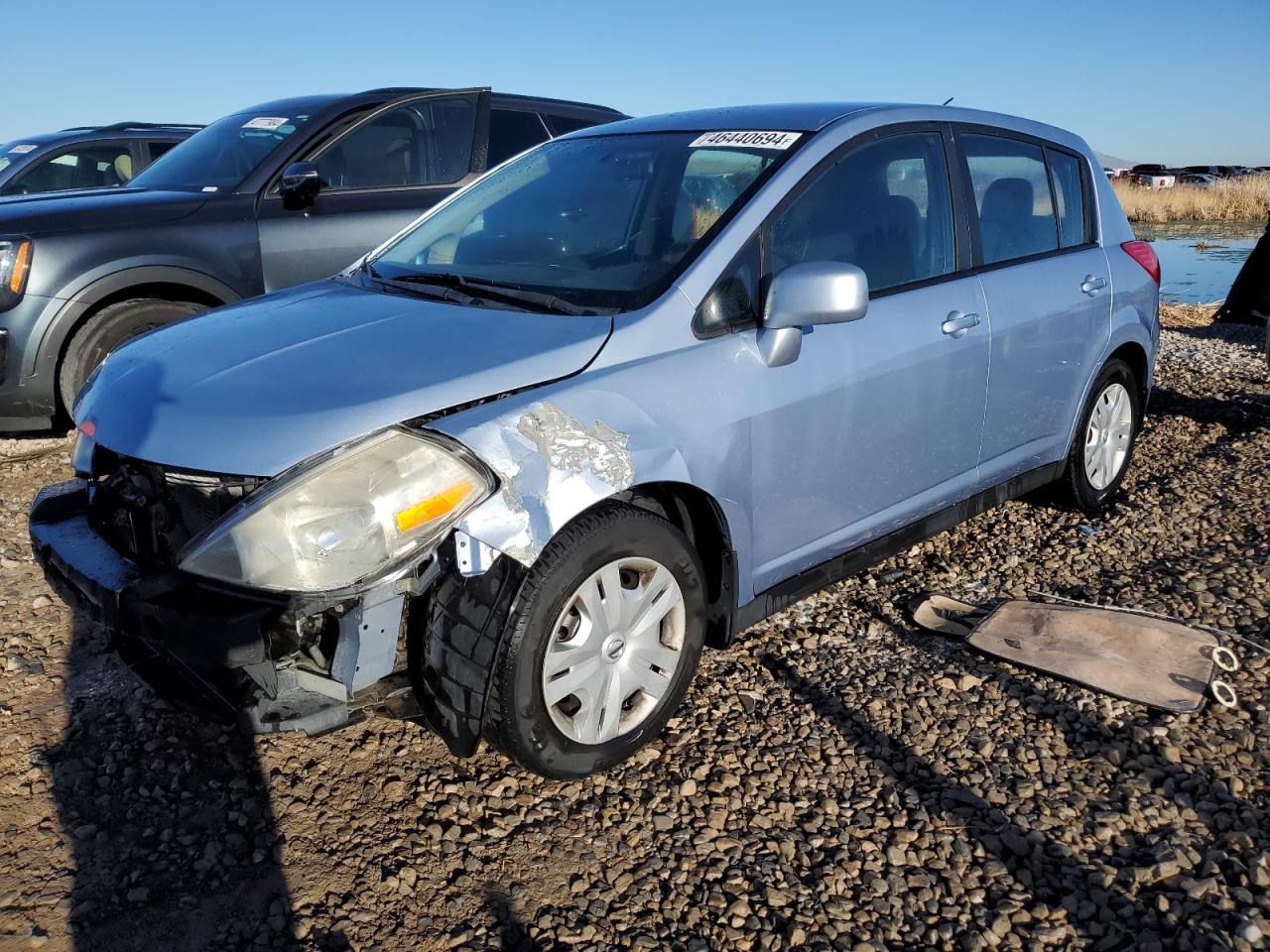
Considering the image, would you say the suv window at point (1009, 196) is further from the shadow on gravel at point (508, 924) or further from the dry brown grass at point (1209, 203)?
the dry brown grass at point (1209, 203)

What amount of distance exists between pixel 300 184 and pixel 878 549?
3832mm

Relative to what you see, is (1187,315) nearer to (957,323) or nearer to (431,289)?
(957,323)

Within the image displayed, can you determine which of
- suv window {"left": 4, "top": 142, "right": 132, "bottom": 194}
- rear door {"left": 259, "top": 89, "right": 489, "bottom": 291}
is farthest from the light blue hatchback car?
suv window {"left": 4, "top": 142, "right": 132, "bottom": 194}

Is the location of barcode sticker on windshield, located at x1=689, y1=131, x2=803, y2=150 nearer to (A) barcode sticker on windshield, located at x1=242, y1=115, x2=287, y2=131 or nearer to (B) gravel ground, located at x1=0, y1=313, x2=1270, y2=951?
(B) gravel ground, located at x1=0, y1=313, x2=1270, y2=951

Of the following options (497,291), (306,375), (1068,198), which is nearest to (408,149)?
(497,291)

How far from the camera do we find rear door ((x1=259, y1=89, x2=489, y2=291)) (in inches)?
225

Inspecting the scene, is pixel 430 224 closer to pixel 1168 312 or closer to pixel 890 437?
pixel 890 437

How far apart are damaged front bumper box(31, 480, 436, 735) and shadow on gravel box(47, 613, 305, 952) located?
34 centimetres

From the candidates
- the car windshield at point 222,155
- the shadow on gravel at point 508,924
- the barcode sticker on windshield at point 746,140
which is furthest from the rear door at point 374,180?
the shadow on gravel at point 508,924

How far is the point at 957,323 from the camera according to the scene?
3510 millimetres

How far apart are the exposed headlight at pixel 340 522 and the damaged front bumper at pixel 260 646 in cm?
5

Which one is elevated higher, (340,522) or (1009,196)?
(1009,196)

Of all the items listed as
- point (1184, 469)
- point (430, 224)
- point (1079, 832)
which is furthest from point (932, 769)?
point (1184, 469)

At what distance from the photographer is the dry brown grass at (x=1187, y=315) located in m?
11.0
